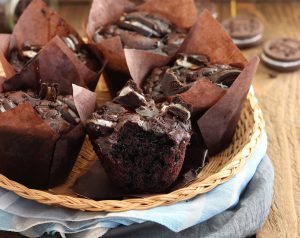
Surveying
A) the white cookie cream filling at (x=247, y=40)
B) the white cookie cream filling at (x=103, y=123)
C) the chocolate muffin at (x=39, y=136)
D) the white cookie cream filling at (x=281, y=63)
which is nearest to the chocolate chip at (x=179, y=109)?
the white cookie cream filling at (x=103, y=123)

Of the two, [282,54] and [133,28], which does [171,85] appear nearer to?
[133,28]

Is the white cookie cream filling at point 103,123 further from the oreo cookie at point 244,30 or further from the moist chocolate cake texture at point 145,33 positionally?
the oreo cookie at point 244,30

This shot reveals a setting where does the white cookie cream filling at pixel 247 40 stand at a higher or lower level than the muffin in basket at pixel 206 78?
lower

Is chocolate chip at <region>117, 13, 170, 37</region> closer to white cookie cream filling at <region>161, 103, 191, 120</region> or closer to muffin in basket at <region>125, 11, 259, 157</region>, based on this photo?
muffin in basket at <region>125, 11, 259, 157</region>

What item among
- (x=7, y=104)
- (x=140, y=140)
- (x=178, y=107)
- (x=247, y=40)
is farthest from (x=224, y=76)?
(x=247, y=40)

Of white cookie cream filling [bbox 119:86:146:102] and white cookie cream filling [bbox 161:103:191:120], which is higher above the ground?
white cookie cream filling [bbox 119:86:146:102]

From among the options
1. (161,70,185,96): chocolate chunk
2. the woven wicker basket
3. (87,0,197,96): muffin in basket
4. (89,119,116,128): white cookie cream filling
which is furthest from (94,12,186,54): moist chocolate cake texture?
(89,119,116,128): white cookie cream filling
